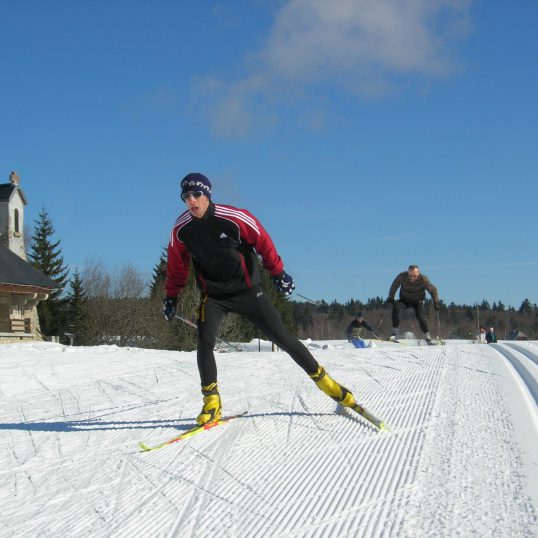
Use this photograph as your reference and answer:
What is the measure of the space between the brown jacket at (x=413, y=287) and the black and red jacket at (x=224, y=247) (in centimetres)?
910

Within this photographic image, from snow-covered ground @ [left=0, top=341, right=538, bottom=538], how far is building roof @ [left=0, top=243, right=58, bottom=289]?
23024 millimetres

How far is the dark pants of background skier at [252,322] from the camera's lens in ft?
15.1

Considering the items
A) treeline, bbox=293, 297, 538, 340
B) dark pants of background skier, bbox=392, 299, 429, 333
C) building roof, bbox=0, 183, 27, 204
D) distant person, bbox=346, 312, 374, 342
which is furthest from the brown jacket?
treeline, bbox=293, 297, 538, 340

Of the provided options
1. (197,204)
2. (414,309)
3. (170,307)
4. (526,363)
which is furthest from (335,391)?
(414,309)

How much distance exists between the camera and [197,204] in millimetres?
4441

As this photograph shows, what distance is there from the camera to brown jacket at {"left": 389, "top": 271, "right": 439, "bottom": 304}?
13.3 m

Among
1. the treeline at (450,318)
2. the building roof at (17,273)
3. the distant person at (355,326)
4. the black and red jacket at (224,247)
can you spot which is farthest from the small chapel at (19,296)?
the treeline at (450,318)

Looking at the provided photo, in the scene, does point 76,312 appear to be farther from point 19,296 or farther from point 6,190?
point 19,296

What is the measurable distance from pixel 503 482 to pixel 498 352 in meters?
5.99

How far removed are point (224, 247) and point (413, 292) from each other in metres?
9.60

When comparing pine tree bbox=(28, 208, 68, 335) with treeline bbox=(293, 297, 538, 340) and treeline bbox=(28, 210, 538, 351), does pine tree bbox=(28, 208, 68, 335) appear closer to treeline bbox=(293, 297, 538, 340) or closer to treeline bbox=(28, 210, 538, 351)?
treeline bbox=(28, 210, 538, 351)

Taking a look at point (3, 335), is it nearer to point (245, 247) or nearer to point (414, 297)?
point (414, 297)

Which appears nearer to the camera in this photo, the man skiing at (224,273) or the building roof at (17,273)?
the man skiing at (224,273)

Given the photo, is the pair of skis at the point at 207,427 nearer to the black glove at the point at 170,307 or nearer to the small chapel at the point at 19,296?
the black glove at the point at 170,307
